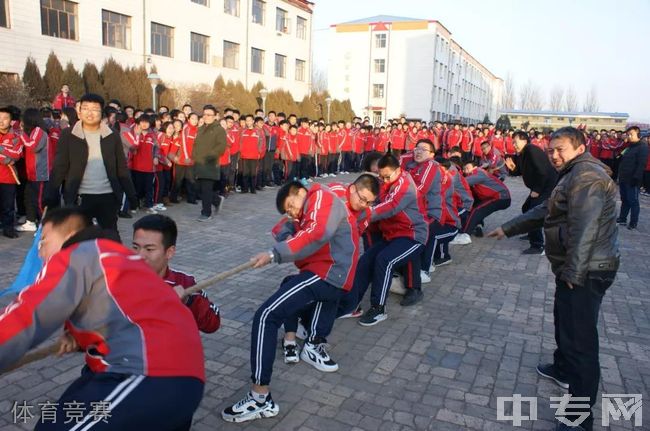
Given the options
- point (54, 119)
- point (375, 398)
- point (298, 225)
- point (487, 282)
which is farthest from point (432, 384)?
point (54, 119)

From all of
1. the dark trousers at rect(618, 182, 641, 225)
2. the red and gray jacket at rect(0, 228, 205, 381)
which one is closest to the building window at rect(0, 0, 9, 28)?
the dark trousers at rect(618, 182, 641, 225)

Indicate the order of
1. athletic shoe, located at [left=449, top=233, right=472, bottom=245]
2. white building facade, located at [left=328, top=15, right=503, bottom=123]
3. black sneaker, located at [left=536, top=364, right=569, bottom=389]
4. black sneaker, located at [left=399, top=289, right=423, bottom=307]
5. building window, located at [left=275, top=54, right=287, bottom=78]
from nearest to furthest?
1. black sneaker, located at [left=536, top=364, right=569, bottom=389]
2. black sneaker, located at [left=399, top=289, right=423, bottom=307]
3. athletic shoe, located at [left=449, top=233, right=472, bottom=245]
4. building window, located at [left=275, top=54, right=287, bottom=78]
5. white building facade, located at [left=328, top=15, right=503, bottom=123]

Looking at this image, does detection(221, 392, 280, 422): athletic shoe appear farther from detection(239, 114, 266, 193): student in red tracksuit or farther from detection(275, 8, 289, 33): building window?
detection(275, 8, 289, 33): building window

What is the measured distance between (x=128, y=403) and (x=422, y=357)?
280cm

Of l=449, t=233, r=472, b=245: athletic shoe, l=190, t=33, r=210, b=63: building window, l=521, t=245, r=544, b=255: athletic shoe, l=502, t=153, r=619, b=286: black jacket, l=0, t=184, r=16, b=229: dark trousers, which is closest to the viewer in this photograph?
l=502, t=153, r=619, b=286: black jacket

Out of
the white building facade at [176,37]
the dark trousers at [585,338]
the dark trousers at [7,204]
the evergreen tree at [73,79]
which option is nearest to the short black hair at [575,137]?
the dark trousers at [585,338]

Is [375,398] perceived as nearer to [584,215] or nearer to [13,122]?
[584,215]

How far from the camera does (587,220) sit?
311cm

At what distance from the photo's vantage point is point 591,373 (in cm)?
319

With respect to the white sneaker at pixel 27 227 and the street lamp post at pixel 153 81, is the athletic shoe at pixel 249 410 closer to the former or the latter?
the white sneaker at pixel 27 227

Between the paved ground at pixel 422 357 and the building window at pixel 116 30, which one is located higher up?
the building window at pixel 116 30

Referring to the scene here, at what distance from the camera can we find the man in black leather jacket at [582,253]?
123 inches

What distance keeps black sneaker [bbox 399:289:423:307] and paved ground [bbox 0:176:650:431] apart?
110 mm

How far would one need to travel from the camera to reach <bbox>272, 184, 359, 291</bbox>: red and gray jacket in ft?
11.2
